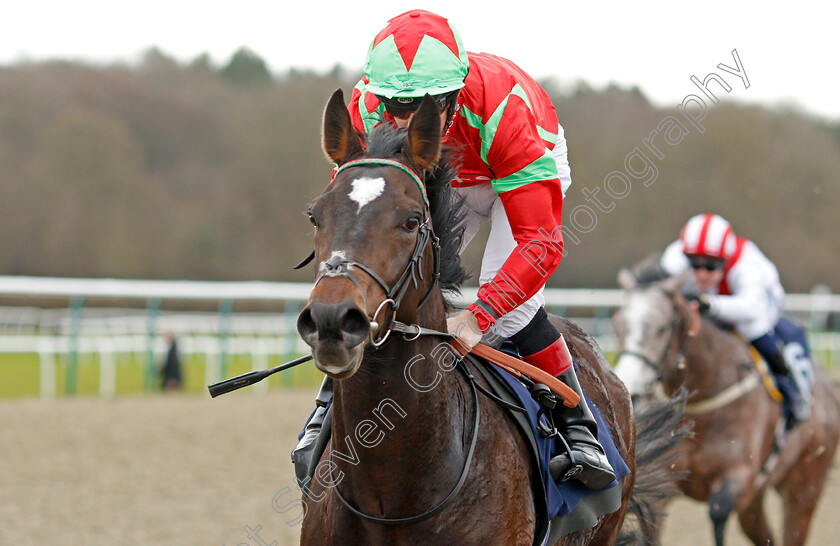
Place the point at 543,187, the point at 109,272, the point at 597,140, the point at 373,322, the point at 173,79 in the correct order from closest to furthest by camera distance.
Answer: the point at 373,322 → the point at 543,187 → the point at 597,140 → the point at 109,272 → the point at 173,79

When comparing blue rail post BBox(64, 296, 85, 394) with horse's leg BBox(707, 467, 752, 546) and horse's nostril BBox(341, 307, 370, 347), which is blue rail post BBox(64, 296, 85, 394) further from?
horse's nostril BBox(341, 307, 370, 347)

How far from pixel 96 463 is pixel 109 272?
63.5ft

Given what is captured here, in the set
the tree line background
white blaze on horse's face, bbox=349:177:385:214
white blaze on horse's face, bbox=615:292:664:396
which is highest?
white blaze on horse's face, bbox=349:177:385:214

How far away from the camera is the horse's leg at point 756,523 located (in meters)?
5.78

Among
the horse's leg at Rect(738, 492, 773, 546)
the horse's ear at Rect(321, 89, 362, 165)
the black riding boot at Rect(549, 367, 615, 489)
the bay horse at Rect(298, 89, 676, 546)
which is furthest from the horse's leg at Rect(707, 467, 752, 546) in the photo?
the horse's ear at Rect(321, 89, 362, 165)

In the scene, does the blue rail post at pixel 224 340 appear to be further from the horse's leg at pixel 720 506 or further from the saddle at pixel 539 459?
the saddle at pixel 539 459

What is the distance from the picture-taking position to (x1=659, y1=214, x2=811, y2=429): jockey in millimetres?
6055

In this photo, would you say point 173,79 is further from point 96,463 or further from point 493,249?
point 493,249

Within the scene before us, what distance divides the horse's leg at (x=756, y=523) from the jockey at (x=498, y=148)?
11.0ft

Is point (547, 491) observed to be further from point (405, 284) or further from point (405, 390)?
point (405, 284)

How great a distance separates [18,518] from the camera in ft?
20.6

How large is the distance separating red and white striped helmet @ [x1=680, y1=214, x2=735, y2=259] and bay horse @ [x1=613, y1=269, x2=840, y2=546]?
485 millimetres

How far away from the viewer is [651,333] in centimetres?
551

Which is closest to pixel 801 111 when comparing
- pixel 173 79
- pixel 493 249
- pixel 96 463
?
pixel 173 79
